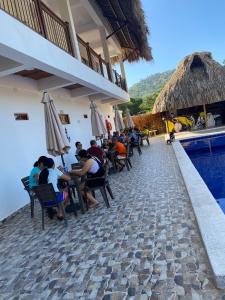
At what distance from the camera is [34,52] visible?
5.20 meters

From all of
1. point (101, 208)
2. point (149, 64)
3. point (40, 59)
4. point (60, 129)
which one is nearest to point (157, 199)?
point (101, 208)

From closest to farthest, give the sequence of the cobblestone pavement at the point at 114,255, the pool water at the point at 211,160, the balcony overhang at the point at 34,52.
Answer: the cobblestone pavement at the point at 114,255 < the balcony overhang at the point at 34,52 < the pool water at the point at 211,160

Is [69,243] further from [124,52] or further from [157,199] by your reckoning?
[124,52]

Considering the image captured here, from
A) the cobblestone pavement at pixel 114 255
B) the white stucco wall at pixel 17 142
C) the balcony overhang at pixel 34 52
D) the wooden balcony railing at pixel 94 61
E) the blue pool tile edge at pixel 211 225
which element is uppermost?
the wooden balcony railing at pixel 94 61

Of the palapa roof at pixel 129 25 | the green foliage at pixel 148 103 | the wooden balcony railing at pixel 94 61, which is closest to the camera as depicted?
the wooden balcony railing at pixel 94 61

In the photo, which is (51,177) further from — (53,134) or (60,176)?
(53,134)

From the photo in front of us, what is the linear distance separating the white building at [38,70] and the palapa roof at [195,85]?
7694mm

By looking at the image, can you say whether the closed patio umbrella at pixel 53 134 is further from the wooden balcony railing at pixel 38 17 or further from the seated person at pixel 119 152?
the seated person at pixel 119 152

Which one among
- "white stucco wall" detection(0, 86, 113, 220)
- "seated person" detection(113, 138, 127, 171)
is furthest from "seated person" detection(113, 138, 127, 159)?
"white stucco wall" detection(0, 86, 113, 220)

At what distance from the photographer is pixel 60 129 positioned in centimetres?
633

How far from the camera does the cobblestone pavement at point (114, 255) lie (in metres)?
2.82

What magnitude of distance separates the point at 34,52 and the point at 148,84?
77849mm

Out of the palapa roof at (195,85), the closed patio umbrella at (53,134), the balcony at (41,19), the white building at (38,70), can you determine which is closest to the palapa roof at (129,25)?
the white building at (38,70)

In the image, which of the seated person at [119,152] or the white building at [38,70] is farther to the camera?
the seated person at [119,152]
